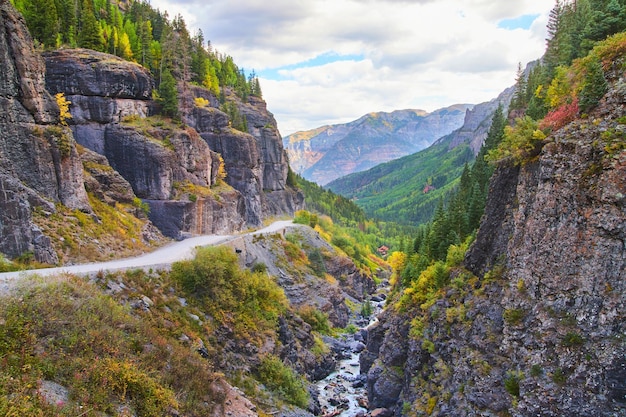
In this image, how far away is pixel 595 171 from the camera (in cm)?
2306

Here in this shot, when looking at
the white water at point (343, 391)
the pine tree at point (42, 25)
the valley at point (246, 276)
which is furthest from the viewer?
the pine tree at point (42, 25)

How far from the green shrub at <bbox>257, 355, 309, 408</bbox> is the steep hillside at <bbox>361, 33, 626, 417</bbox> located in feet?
29.0

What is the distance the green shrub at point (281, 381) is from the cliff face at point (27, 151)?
58.8 ft

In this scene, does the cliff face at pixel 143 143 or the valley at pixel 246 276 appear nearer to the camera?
the valley at pixel 246 276

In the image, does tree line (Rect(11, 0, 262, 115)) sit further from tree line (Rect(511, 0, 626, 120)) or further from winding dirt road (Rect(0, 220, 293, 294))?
tree line (Rect(511, 0, 626, 120))

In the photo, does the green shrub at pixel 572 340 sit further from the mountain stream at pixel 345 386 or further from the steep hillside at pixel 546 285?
the mountain stream at pixel 345 386

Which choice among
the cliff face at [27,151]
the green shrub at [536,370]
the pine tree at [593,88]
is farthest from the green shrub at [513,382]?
the cliff face at [27,151]

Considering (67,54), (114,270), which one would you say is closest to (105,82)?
(67,54)

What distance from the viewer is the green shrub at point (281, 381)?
34.2 m

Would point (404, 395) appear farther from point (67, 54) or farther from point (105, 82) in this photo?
point (67, 54)

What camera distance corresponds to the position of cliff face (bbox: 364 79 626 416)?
21219mm

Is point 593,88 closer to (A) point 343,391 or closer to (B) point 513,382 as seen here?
(B) point 513,382

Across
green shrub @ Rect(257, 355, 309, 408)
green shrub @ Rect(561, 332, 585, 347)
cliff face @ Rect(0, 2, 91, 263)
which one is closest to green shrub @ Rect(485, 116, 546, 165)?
green shrub @ Rect(561, 332, 585, 347)

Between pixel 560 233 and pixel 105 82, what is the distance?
49.1 meters
